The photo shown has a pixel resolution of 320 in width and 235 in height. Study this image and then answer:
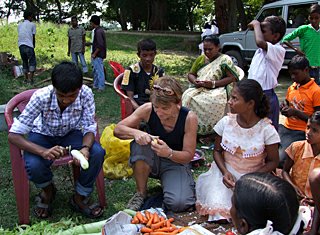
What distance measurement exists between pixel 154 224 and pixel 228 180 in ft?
2.27

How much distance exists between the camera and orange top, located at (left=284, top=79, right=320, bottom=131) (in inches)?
153

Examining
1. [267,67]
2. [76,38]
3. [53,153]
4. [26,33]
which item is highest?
[26,33]

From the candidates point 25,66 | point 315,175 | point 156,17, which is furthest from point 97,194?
point 156,17

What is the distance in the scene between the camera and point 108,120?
6.16m

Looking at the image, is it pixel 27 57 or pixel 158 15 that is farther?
pixel 158 15

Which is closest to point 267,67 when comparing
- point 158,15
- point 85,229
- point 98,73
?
point 85,229

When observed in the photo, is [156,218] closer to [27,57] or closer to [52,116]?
[52,116]

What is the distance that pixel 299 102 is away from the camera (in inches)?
155

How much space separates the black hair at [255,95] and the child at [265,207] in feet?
4.22

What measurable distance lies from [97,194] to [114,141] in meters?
0.59

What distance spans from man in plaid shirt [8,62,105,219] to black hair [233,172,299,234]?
4.83ft

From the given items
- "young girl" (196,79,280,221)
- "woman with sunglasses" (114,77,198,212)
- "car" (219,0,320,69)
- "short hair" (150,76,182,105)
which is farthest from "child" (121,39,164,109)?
"car" (219,0,320,69)

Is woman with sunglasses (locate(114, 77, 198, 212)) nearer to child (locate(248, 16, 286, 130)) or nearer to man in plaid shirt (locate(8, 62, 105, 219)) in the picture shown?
man in plaid shirt (locate(8, 62, 105, 219))

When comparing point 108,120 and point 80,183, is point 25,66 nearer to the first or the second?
point 108,120
